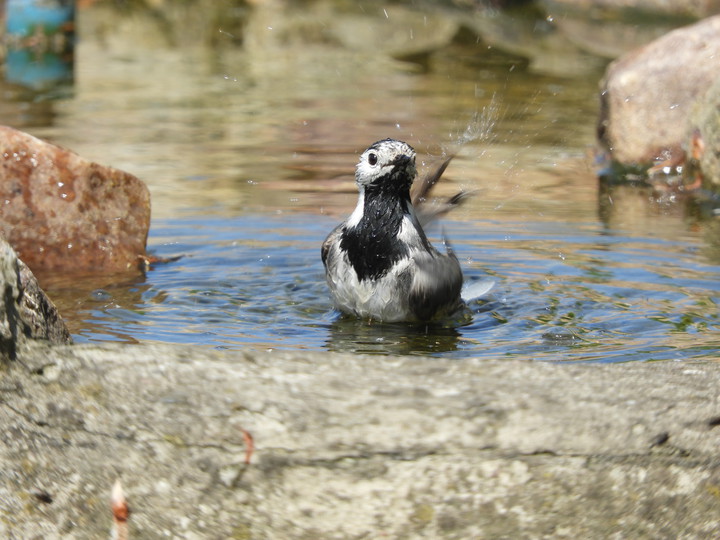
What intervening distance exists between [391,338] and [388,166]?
72 centimetres

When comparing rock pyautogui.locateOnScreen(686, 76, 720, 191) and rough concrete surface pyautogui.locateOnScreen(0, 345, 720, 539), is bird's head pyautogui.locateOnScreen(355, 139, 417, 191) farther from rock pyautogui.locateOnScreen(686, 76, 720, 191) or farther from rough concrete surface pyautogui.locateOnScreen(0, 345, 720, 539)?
rock pyautogui.locateOnScreen(686, 76, 720, 191)

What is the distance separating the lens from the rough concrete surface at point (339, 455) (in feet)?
9.08

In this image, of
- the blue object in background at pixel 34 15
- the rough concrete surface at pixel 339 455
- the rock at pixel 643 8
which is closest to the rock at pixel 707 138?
the rough concrete surface at pixel 339 455

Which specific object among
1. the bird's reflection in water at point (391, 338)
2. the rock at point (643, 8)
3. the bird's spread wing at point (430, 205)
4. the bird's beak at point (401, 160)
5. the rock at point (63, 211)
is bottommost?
the bird's reflection in water at point (391, 338)

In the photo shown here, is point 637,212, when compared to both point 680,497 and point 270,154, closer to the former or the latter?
point 270,154

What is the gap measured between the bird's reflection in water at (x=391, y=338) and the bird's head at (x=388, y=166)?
1.96 feet

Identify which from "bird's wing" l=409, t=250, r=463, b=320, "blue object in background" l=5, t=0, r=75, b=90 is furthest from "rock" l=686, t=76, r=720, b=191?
"blue object in background" l=5, t=0, r=75, b=90

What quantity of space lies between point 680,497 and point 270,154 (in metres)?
7.14

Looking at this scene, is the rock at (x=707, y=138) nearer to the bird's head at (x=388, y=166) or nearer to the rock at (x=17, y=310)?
the bird's head at (x=388, y=166)

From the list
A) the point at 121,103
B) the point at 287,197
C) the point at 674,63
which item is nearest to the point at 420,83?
the point at 121,103

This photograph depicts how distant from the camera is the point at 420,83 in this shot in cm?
1332

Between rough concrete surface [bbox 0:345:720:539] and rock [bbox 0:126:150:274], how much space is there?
3087mm

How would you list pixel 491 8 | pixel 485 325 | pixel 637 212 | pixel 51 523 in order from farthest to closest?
1. pixel 491 8
2. pixel 637 212
3. pixel 485 325
4. pixel 51 523

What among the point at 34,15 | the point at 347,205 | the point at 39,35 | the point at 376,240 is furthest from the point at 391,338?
the point at 39,35
